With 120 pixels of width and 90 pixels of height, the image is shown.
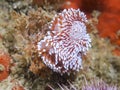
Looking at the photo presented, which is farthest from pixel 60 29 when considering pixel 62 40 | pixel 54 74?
pixel 54 74

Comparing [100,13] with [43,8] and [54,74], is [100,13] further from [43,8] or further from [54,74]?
[54,74]

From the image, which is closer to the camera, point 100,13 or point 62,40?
point 62,40

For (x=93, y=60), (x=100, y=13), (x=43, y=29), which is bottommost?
(x=93, y=60)

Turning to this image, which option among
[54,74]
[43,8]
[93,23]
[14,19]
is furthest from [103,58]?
[14,19]

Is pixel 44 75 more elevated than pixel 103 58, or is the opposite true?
pixel 103 58

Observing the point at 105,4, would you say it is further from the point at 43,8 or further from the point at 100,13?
the point at 43,8

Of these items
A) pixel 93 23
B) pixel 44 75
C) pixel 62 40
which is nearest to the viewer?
pixel 62 40

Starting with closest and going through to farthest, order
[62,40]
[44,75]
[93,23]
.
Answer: [62,40] → [44,75] → [93,23]
